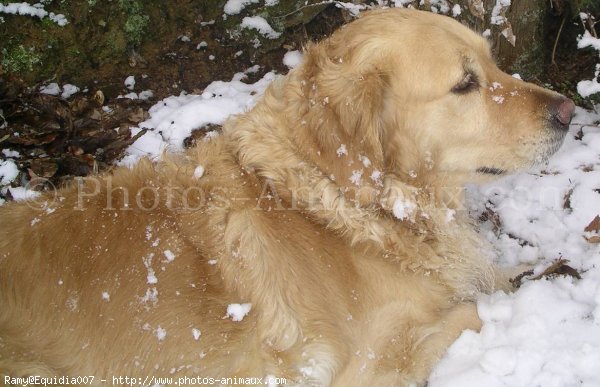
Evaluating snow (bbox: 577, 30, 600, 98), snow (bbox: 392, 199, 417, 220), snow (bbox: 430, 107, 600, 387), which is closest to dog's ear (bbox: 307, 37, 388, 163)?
snow (bbox: 392, 199, 417, 220)

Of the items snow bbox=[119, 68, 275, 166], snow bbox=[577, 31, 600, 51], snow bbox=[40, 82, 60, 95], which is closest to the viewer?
snow bbox=[577, 31, 600, 51]

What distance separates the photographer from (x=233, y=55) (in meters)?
4.74

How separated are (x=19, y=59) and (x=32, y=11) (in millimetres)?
397

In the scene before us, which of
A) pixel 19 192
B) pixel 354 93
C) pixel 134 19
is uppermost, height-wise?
pixel 354 93

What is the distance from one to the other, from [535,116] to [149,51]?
3.22m

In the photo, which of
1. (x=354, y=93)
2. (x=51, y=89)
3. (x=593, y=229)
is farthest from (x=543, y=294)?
(x=51, y=89)

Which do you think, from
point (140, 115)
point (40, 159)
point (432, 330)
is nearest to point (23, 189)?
point (40, 159)

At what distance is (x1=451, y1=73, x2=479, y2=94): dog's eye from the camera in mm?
2713

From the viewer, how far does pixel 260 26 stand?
15.3 ft

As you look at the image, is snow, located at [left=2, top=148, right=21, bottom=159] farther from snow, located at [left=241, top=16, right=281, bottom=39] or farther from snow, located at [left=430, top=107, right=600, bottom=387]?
snow, located at [left=430, top=107, right=600, bottom=387]

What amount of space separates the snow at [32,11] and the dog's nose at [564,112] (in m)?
3.66

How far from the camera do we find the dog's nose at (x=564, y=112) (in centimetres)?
284

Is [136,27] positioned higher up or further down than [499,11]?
further down

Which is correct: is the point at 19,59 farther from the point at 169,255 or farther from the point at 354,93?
the point at 354,93
